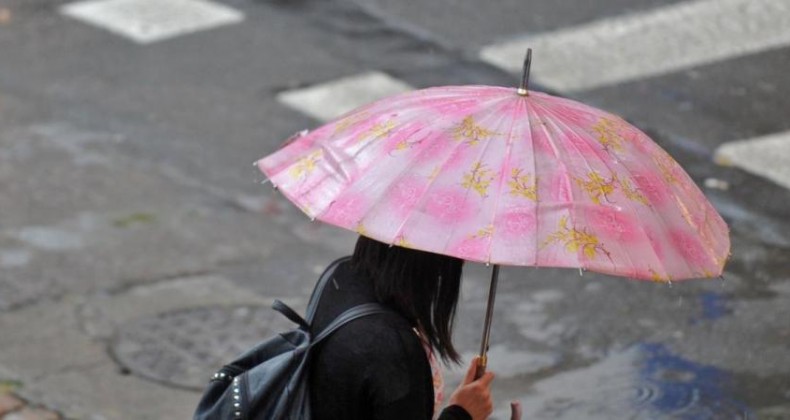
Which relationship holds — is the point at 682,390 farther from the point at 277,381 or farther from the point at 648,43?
the point at 648,43

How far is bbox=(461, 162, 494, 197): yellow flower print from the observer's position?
11.1 feet

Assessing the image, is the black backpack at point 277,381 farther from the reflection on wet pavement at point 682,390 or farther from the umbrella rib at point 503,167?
the reflection on wet pavement at point 682,390

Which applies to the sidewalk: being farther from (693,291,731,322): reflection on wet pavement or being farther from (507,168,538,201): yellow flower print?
(507,168,538,201): yellow flower print

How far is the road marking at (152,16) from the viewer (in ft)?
35.0

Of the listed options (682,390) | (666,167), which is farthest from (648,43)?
(666,167)

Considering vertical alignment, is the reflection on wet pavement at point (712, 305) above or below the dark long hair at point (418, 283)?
below

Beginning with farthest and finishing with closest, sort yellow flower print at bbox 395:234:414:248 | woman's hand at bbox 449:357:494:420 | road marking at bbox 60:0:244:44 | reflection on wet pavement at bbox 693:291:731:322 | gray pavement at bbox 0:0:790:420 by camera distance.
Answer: road marking at bbox 60:0:244:44 < reflection on wet pavement at bbox 693:291:731:322 < gray pavement at bbox 0:0:790:420 < woman's hand at bbox 449:357:494:420 < yellow flower print at bbox 395:234:414:248

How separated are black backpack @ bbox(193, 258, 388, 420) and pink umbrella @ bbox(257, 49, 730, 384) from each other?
0.22 metres

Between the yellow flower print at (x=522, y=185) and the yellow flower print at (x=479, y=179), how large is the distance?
5 centimetres

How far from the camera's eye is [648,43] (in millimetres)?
10133

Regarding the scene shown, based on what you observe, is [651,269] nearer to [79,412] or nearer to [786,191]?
[79,412]

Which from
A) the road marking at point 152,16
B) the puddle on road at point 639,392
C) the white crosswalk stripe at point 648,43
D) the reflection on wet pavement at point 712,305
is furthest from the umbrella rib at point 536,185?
the road marking at point 152,16

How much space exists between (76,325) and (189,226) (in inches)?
47.2

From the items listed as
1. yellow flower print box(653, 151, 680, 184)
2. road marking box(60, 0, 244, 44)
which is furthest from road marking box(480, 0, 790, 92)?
yellow flower print box(653, 151, 680, 184)
